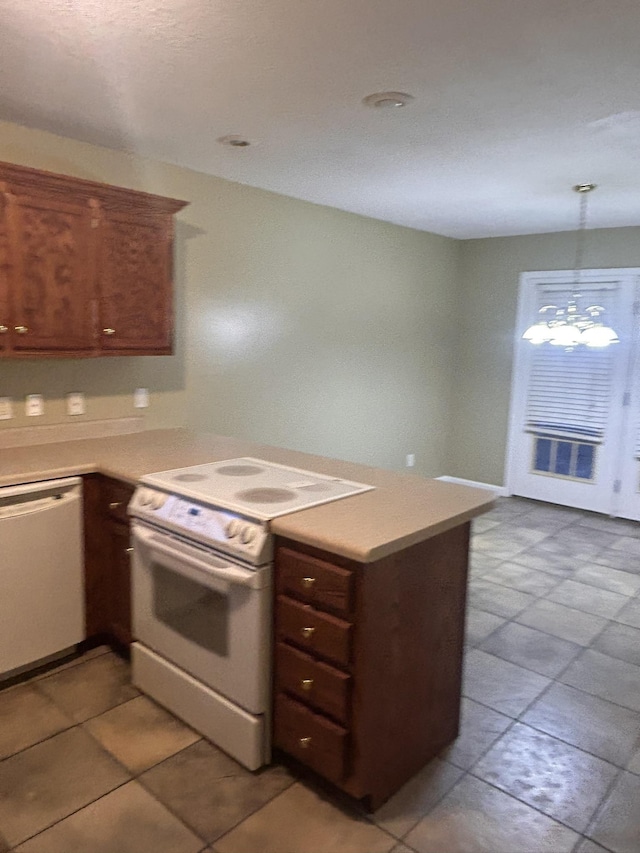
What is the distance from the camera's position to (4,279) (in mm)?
2676

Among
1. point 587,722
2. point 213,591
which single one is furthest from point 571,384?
point 213,591

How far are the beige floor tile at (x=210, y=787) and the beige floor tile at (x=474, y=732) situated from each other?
0.62m

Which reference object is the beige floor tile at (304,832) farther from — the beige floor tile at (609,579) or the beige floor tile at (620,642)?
the beige floor tile at (609,579)

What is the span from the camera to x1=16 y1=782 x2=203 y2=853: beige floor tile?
183 cm

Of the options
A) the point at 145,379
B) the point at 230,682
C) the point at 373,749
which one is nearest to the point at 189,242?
the point at 145,379

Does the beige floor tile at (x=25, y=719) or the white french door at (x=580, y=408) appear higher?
the white french door at (x=580, y=408)

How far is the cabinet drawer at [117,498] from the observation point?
2664 millimetres

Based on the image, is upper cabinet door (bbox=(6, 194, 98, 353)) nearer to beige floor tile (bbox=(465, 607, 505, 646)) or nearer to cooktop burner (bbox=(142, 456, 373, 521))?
cooktop burner (bbox=(142, 456, 373, 521))

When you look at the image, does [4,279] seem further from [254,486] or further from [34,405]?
[254,486]

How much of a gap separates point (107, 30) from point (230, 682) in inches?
85.6

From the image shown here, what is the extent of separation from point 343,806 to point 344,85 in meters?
2.54

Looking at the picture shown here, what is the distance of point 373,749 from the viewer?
1.95 metres

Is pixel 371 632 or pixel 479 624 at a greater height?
pixel 371 632

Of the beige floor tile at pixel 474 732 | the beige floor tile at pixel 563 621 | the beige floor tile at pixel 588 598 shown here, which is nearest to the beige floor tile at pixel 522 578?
the beige floor tile at pixel 588 598
